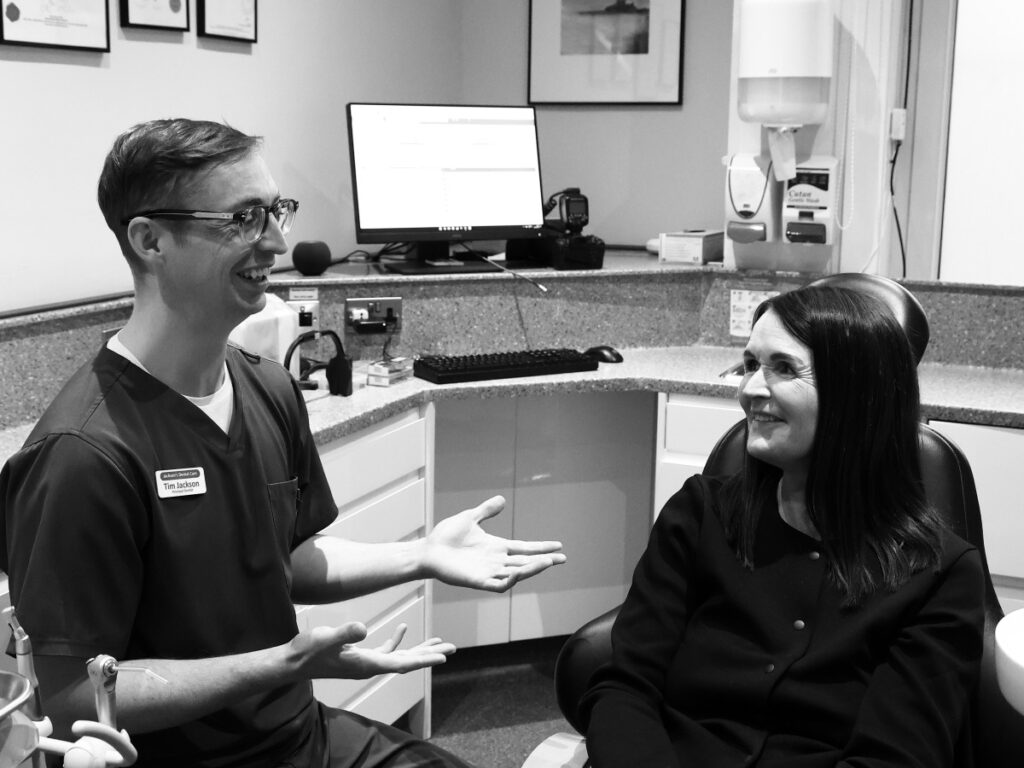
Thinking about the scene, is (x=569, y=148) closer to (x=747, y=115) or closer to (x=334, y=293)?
(x=747, y=115)

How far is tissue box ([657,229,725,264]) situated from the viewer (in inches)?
133

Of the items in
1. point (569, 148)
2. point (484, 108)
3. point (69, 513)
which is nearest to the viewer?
point (69, 513)

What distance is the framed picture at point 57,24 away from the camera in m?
2.31

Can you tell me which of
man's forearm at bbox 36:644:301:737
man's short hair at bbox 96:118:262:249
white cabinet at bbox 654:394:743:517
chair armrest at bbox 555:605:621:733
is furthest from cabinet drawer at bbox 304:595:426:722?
man's short hair at bbox 96:118:262:249

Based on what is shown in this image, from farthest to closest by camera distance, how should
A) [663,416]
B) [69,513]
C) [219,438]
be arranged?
[663,416] < [219,438] < [69,513]

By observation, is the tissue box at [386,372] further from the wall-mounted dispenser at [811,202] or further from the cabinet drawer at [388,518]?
the wall-mounted dispenser at [811,202]

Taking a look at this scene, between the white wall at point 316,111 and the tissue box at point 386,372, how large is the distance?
1.89ft

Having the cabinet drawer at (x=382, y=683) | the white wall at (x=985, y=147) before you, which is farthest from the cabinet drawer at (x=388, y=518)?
the white wall at (x=985, y=147)

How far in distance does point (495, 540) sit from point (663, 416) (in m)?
1.43

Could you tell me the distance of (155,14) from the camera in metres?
2.69

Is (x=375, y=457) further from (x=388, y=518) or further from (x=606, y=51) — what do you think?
(x=606, y=51)

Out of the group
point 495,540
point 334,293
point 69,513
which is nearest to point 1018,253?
point 334,293

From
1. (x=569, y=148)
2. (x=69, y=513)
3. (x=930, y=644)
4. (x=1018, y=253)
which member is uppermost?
(x=569, y=148)

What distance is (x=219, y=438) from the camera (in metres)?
1.52
